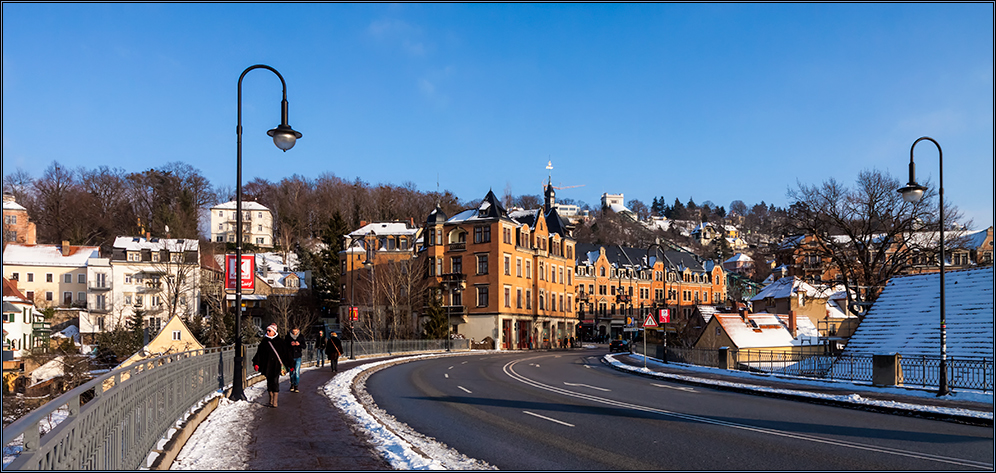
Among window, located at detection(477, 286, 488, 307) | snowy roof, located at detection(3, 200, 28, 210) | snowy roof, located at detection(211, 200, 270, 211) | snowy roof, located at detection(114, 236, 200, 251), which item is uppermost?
snowy roof, located at detection(211, 200, 270, 211)

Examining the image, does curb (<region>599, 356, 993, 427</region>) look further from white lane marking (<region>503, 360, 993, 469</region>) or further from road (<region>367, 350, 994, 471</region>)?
white lane marking (<region>503, 360, 993, 469</region>)

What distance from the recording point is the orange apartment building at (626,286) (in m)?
115

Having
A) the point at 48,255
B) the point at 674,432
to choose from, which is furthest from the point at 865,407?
the point at 48,255

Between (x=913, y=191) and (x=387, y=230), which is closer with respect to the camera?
(x=913, y=191)

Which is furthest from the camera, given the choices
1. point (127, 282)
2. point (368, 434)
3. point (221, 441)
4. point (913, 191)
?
point (127, 282)

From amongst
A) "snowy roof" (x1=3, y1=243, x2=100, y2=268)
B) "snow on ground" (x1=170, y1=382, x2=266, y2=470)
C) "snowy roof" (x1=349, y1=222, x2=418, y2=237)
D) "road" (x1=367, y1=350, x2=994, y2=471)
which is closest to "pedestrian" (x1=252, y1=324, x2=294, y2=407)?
"snow on ground" (x1=170, y1=382, x2=266, y2=470)

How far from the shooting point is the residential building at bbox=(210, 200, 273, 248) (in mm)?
139125

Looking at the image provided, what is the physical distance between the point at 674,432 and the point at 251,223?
135 meters

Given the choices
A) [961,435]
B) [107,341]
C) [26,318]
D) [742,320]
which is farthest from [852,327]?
[26,318]

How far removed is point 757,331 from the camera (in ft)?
166

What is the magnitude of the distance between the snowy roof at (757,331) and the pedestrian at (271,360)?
3759cm

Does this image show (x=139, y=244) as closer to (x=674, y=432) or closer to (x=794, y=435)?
(x=674, y=432)

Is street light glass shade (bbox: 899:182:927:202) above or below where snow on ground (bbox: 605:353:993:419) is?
above

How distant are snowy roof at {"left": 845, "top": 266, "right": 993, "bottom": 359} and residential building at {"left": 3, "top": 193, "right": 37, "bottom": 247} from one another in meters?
98.6
